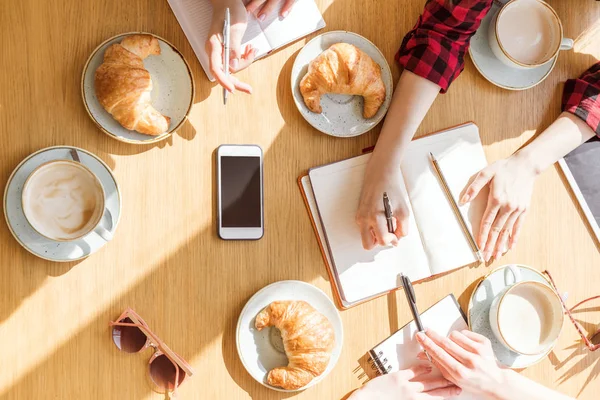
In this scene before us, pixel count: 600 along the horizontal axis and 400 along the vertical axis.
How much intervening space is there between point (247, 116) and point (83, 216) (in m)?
0.37

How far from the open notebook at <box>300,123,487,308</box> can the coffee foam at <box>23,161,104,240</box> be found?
1.34 feet

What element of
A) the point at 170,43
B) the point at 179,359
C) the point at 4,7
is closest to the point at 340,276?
the point at 179,359

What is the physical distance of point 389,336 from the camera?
44.6 inches

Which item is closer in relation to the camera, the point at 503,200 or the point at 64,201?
the point at 64,201

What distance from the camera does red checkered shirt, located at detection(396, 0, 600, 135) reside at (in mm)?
1095

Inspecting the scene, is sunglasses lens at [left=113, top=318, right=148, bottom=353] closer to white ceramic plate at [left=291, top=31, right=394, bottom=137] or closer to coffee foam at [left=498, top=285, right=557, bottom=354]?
white ceramic plate at [left=291, top=31, right=394, bottom=137]

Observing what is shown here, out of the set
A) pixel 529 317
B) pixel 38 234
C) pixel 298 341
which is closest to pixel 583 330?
pixel 529 317

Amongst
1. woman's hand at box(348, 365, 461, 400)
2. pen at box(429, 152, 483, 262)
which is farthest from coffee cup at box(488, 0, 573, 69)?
woman's hand at box(348, 365, 461, 400)

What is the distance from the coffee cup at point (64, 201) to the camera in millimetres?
948

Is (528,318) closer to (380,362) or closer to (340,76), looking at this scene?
(380,362)

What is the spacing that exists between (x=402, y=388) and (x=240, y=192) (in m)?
0.50

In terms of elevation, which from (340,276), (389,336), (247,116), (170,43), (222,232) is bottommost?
(389,336)

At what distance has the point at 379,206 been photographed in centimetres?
111

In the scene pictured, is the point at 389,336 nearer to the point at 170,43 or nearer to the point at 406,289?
the point at 406,289
